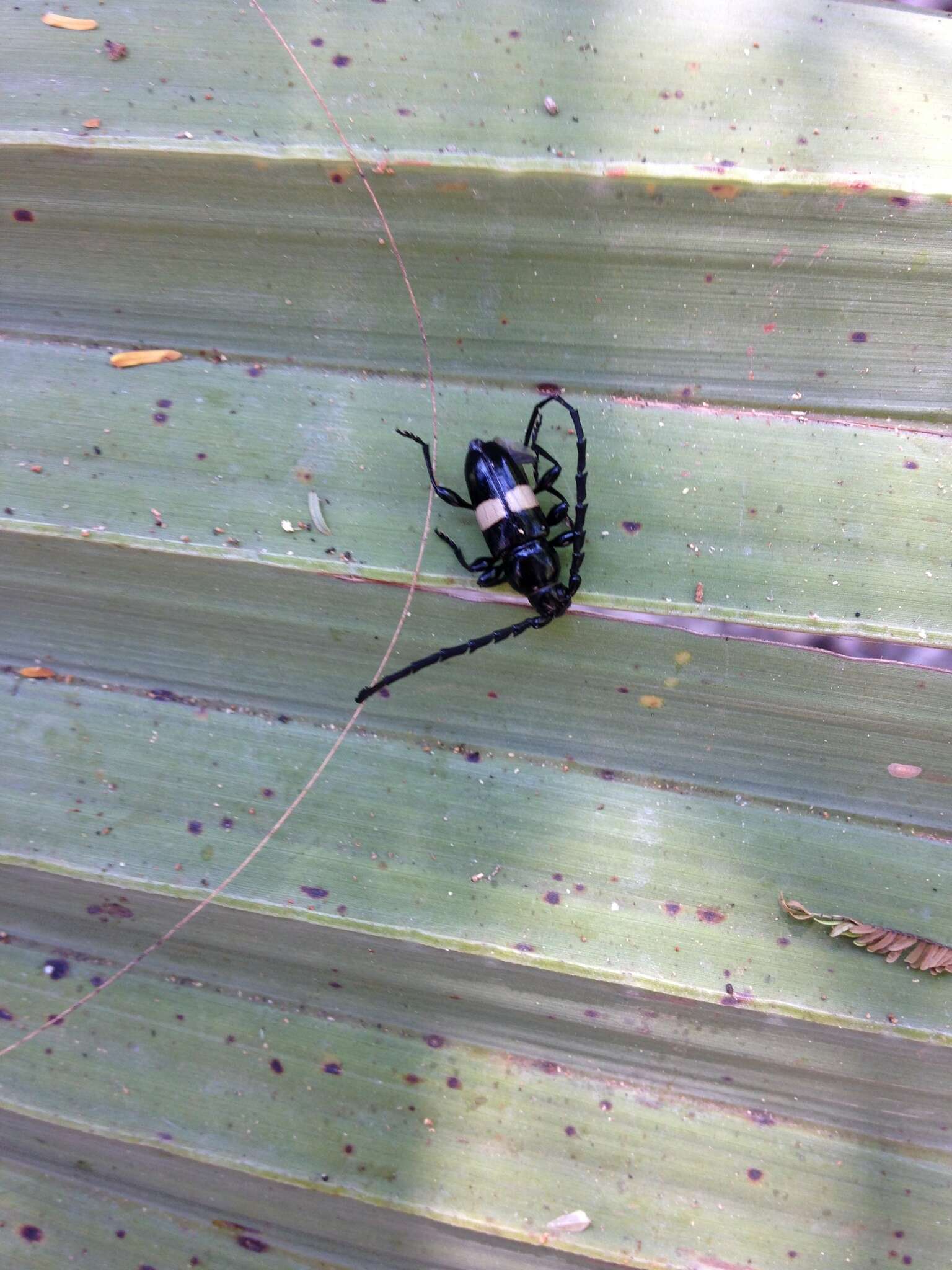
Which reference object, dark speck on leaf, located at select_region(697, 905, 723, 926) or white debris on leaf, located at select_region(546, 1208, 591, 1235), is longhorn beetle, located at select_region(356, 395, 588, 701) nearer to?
dark speck on leaf, located at select_region(697, 905, 723, 926)

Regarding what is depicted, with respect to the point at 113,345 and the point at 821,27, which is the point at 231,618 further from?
the point at 821,27

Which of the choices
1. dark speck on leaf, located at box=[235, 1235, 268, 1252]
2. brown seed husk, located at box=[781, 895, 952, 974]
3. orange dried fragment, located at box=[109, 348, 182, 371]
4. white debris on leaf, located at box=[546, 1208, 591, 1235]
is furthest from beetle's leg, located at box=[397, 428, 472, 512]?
dark speck on leaf, located at box=[235, 1235, 268, 1252]

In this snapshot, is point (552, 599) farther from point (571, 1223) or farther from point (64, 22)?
point (64, 22)

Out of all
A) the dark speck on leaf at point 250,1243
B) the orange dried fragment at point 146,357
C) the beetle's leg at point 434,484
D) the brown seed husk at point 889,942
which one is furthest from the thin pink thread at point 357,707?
the brown seed husk at point 889,942

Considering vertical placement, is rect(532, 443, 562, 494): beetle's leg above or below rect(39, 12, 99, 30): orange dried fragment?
below

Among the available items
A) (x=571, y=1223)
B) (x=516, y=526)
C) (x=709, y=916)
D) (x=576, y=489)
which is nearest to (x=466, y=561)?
(x=516, y=526)

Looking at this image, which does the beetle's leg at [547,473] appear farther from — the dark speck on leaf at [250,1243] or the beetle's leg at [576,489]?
the dark speck on leaf at [250,1243]

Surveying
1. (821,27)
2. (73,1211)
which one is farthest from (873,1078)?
(821,27)
